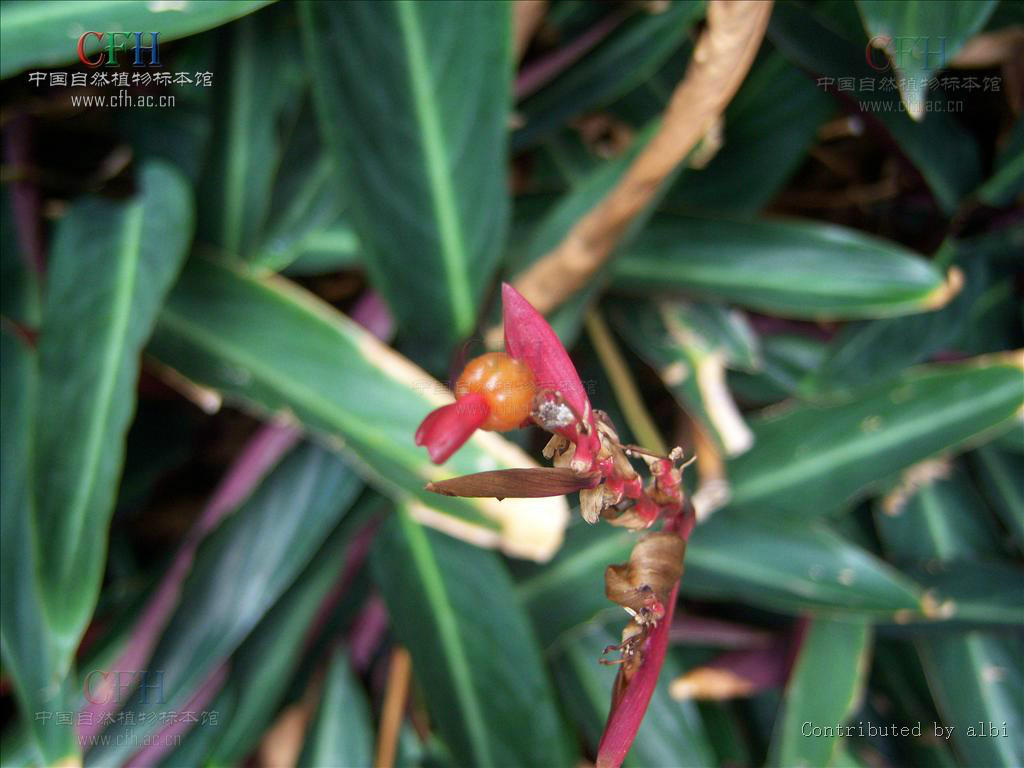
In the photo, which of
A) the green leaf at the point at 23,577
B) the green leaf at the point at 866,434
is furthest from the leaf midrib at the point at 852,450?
the green leaf at the point at 23,577

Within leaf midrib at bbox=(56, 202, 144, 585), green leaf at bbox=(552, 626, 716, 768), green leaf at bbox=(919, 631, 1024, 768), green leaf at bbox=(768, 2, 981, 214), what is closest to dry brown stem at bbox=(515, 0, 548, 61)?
green leaf at bbox=(768, 2, 981, 214)

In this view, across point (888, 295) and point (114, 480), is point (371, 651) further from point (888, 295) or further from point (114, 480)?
point (888, 295)

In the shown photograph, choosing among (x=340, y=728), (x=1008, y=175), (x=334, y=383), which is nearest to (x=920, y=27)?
(x=1008, y=175)

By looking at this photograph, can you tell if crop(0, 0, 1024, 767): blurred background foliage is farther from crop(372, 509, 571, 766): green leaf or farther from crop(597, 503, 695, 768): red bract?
crop(597, 503, 695, 768): red bract

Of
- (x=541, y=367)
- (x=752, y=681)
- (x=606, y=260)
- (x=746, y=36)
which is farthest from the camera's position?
(x=752, y=681)

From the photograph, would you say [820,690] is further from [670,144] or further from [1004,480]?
[670,144]

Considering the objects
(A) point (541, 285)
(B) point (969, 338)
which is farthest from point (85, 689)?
(B) point (969, 338)
